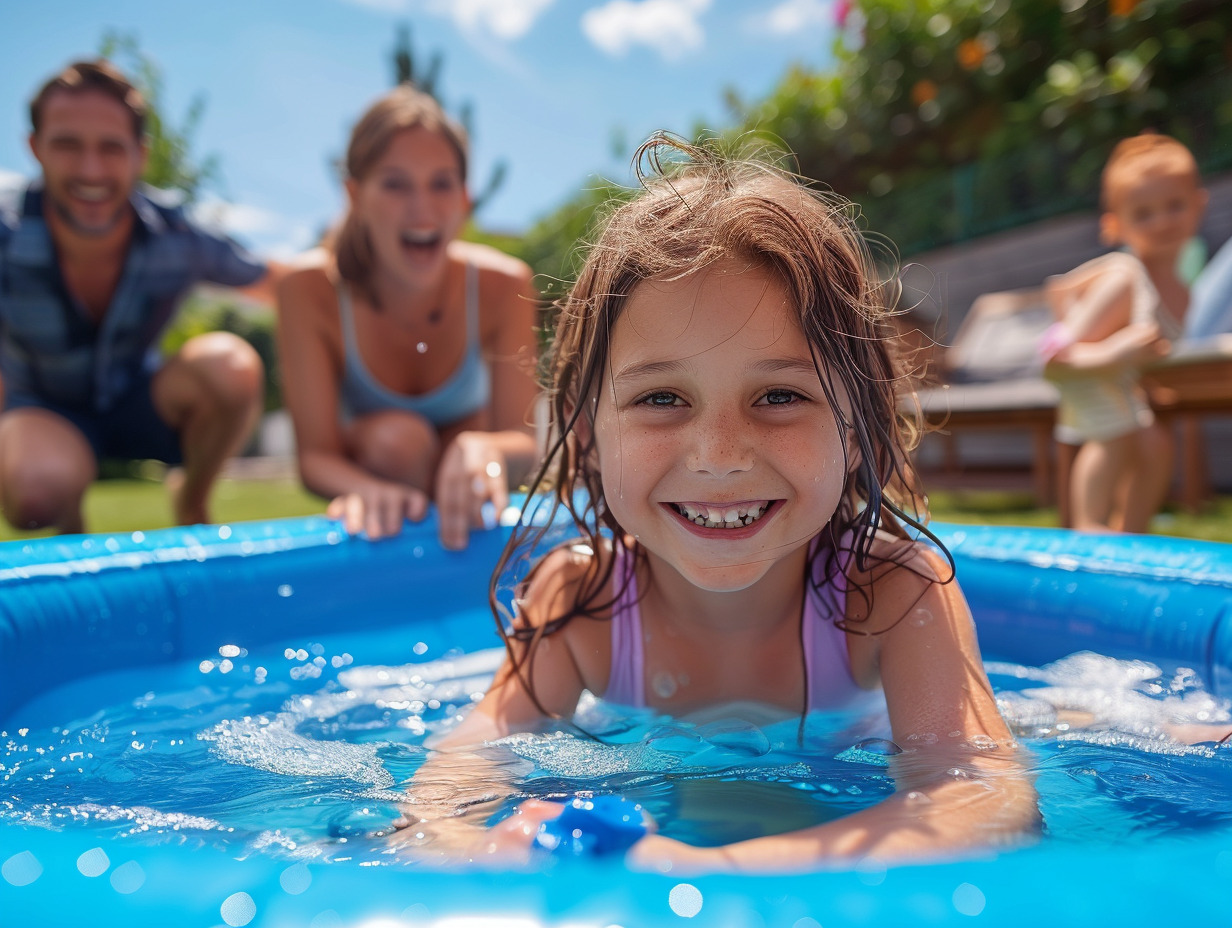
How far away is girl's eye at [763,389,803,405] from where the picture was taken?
4.81ft

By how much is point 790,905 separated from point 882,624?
99 centimetres

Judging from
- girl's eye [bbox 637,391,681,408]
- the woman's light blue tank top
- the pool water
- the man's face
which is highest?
the man's face

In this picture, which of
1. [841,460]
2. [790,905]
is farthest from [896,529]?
[790,905]

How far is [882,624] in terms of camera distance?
66.4 inches

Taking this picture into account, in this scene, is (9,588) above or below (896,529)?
below

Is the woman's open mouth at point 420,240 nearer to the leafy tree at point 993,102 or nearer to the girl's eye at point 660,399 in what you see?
the girl's eye at point 660,399

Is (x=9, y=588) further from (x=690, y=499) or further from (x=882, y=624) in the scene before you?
(x=882, y=624)

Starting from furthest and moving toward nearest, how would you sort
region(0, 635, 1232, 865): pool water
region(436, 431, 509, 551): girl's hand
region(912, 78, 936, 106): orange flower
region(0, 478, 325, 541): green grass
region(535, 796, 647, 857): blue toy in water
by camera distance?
1. region(912, 78, 936, 106): orange flower
2. region(0, 478, 325, 541): green grass
3. region(436, 431, 509, 551): girl's hand
4. region(0, 635, 1232, 865): pool water
5. region(535, 796, 647, 857): blue toy in water

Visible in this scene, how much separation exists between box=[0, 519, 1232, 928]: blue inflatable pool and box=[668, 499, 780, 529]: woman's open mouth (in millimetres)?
592

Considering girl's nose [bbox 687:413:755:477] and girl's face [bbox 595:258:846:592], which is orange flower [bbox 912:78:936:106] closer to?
girl's face [bbox 595:258:846:592]

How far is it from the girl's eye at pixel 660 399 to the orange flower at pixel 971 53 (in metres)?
7.62

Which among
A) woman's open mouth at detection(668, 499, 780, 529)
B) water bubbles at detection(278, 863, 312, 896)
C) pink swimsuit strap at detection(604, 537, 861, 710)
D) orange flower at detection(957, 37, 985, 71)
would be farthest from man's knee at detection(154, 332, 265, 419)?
orange flower at detection(957, 37, 985, 71)

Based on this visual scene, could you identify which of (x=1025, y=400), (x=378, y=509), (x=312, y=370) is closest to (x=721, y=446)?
(x=378, y=509)

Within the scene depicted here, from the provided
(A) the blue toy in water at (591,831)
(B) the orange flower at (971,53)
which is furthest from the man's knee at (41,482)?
(B) the orange flower at (971,53)
